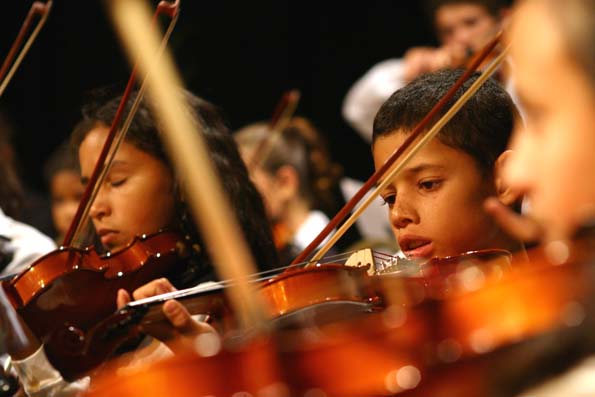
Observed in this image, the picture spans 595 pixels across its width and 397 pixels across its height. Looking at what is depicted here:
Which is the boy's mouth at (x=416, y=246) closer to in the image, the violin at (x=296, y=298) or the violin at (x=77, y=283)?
the violin at (x=296, y=298)

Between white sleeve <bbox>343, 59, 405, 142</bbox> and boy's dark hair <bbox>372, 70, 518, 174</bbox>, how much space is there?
127 cm

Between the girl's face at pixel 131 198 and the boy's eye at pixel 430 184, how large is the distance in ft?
1.77

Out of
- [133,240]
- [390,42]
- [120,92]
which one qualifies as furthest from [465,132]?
[390,42]

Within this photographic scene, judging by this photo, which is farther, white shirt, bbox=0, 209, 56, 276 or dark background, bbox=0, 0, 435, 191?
dark background, bbox=0, 0, 435, 191

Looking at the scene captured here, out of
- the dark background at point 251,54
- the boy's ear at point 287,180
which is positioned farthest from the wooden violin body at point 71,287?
the dark background at point 251,54

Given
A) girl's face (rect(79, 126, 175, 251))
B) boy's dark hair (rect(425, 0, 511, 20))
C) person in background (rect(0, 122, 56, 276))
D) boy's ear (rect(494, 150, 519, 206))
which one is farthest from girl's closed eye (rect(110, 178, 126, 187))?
boy's dark hair (rect(425, 0, 511, 20))

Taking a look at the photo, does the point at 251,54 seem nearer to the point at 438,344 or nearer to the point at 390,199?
the point at 390,199

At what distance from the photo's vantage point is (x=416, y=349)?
0.72 metres

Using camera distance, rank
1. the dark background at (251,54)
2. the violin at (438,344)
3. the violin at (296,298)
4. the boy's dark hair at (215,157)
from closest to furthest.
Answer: the violin at (438,344) < the violin at (296,298) < the boy's dark hair at (215,157) < the dark background at (251,54)

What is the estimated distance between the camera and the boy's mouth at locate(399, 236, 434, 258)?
1.34 m

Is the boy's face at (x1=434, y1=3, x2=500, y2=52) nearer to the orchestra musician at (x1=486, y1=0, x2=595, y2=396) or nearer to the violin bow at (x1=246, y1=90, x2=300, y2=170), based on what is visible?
the violin bow at (x1=246, y1=90, x2=300, y2=170)

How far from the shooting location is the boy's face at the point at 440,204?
1.35 m

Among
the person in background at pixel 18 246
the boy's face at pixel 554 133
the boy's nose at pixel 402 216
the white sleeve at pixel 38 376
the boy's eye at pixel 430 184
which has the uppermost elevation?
the boy's face at pixel 554 133

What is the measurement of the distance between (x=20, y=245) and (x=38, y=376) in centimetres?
65
